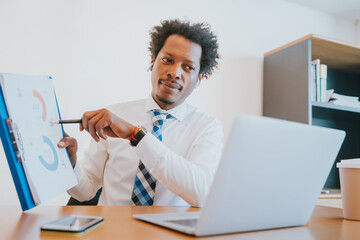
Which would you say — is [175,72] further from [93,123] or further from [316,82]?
[316,82]

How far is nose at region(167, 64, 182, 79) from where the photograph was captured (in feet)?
4.89

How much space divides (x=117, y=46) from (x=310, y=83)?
143 cm

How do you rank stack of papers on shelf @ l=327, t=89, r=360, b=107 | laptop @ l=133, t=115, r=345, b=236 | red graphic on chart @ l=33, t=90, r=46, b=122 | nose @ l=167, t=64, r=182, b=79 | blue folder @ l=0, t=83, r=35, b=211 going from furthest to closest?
stack of papers on shelf @ l=327, t=89, r=360, b=107 < nose @ l=167, t=64, r=182, b=79 < red graphic on chart @ l=33, t=90, r=46, b=122 < blue folder @ l=0, t=83, r=35, b=211 < laptop @ l=133, t=115, r=345, b=236

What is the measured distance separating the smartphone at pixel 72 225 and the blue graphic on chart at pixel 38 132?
6.0 inches

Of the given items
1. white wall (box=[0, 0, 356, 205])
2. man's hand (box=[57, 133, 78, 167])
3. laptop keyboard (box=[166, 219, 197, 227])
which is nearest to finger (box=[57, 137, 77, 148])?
man's hand (box=[57, 133, 78, 167])

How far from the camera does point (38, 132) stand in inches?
30.7

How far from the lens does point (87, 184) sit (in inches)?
51.5

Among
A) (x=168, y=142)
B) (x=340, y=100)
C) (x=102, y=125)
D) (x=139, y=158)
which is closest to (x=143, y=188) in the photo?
(x=139, y=158)

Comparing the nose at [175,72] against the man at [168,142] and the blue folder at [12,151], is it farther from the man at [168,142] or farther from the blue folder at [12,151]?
the blue folder at [12,151]

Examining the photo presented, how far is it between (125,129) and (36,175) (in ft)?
1.17

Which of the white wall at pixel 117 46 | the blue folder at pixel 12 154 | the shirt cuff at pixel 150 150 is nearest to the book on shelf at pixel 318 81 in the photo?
the white wall at pixel 117 46

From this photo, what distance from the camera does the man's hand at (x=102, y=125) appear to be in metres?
0.98

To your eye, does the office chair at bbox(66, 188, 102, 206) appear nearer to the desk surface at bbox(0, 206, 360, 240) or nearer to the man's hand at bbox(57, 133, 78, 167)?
the man's hand at bbox(57, 133, 78, 167)

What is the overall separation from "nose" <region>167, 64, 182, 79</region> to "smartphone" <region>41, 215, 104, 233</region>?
3.10 feet
